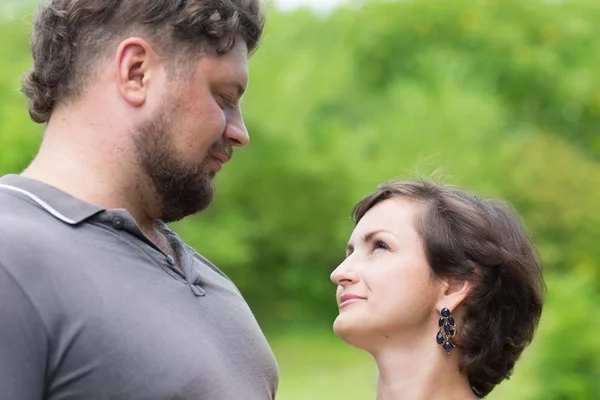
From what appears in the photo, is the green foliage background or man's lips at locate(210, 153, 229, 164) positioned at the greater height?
man's lips at locate(210, 153, 229, 164)

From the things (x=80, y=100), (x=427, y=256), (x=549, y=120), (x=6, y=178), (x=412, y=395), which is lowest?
(x=549, y=120)

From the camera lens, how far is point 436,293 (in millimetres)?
2707

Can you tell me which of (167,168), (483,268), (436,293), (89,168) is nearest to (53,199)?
(89,168)

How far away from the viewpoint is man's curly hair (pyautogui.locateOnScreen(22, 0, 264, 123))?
7.56 feet

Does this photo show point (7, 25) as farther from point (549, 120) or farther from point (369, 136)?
point (549, 120)

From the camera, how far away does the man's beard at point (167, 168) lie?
230cm

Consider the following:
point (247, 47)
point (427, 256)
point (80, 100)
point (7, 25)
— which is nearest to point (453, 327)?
point (427, 256)

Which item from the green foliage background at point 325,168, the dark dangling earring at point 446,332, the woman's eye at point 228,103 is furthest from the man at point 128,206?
the green foliage background at point 325,168

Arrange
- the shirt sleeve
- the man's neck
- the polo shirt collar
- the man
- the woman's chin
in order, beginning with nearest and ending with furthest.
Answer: the shirt sleeve < the man < the polo shirt collar < the man's neck < the woman's chin

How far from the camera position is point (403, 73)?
97.5 ft

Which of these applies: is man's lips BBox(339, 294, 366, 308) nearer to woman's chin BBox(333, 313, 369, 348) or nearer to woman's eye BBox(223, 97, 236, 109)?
woman's chin BBox(333, 313, 369, 348)

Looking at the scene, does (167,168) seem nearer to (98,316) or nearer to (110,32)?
(110,32)

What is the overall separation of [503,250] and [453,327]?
0.25m

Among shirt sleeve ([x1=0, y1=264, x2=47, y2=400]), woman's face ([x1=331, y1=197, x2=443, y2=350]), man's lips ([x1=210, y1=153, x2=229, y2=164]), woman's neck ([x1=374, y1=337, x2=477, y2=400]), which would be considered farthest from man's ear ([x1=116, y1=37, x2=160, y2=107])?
woman's neck ([x1=374, y1=337, x2=477, y2=400])
